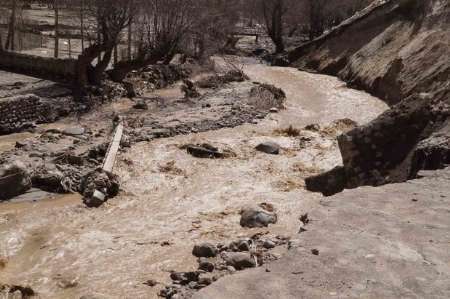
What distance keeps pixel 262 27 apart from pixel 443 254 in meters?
36.0

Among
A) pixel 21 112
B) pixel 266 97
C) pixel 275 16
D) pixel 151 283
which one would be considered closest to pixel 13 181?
pixel 151 283

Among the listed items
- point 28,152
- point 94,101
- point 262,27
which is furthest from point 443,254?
point 262,27

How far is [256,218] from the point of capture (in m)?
9.46

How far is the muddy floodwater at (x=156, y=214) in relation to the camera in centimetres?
787

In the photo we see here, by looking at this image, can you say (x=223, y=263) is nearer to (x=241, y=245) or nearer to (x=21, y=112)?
(x=241, y=245)

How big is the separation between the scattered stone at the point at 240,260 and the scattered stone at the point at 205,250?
882 millimetres

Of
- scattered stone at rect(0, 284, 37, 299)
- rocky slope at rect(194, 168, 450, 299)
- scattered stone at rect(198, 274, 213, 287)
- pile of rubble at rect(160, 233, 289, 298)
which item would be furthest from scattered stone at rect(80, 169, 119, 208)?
rocky slope at rect(194, 168, 450, 299)

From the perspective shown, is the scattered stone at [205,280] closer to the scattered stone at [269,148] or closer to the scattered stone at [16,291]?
the scattered stone at [16,291]

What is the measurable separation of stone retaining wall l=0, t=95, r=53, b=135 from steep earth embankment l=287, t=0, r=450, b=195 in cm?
801

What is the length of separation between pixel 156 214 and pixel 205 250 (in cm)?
236

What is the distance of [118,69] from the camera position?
20.5 meters

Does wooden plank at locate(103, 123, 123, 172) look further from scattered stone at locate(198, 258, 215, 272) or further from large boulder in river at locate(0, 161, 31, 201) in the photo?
scattered stone at locate(198, 258, 215, 272)

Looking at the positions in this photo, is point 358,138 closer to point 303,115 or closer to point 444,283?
point 444,283

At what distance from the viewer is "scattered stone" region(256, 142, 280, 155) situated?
13781 mm
